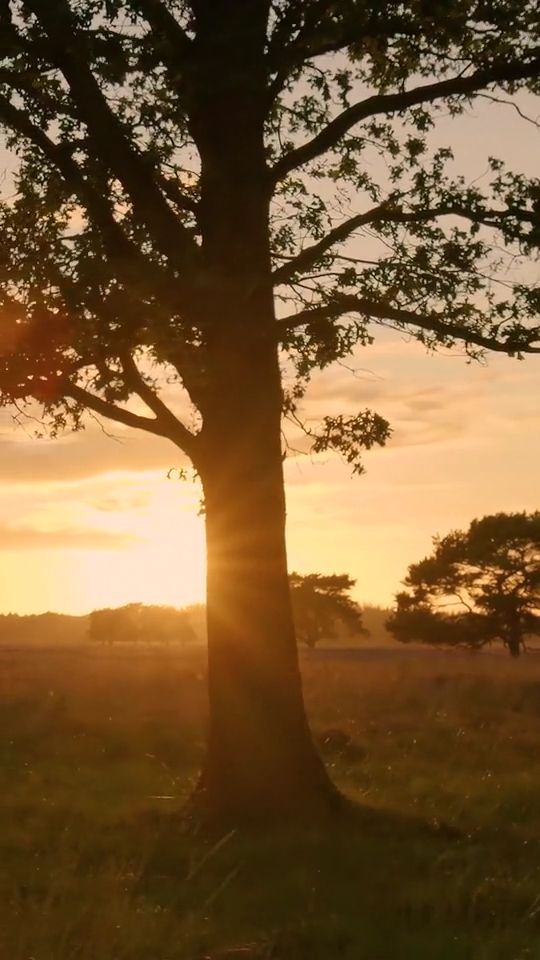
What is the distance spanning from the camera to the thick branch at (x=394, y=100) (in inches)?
492

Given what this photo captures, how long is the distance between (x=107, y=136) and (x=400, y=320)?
11.2 feet

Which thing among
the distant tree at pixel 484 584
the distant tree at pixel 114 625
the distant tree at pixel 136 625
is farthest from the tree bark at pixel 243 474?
the distant tree at pixel 114 625

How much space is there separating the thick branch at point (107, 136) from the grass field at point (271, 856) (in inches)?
213

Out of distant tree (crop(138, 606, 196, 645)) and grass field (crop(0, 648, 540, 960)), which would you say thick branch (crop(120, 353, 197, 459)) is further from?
distant tree (crop(138, 606, 196, 645))

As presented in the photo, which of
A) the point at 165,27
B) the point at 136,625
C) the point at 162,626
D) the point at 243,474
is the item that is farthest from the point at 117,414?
the point at 162,626

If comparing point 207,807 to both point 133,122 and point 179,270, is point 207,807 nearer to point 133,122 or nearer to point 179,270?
point 179,270

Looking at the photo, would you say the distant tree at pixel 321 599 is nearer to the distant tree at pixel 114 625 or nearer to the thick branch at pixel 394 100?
the distant tree at pixel 114 625

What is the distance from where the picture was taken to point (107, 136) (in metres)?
11.4

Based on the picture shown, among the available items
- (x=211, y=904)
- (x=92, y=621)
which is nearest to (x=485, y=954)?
(x=211, y=904)

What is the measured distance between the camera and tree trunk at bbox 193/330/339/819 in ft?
37.2

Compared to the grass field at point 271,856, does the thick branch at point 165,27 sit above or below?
above

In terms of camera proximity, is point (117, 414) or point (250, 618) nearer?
point (250, 618)

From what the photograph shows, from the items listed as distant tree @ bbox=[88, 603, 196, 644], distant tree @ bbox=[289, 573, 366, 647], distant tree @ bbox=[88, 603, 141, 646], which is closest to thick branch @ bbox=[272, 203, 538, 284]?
distant tree @ bbox=[289, 573, 366, 647]

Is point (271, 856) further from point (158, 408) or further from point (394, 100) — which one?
point (394, 100)
